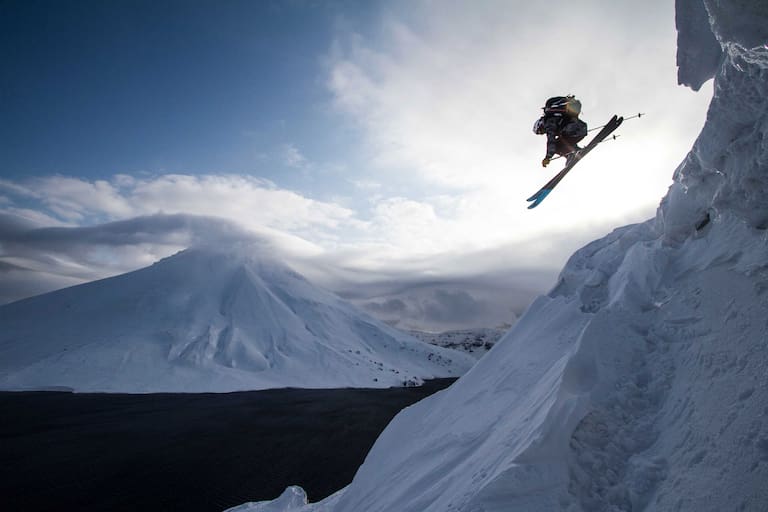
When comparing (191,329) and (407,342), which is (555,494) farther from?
(407,342)

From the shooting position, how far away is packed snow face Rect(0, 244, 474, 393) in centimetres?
5841

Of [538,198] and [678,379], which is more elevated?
[538,198]

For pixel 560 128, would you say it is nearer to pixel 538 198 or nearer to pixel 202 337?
pixel 538 198

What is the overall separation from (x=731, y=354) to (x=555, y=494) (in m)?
2.48

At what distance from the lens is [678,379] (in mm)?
4379

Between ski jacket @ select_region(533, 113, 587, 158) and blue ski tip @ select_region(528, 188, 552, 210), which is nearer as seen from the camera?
ski jacket @ select_region(533, 113, 587, 158)

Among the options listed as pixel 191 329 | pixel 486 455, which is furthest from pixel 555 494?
pixel 191 329

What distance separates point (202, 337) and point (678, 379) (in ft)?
271

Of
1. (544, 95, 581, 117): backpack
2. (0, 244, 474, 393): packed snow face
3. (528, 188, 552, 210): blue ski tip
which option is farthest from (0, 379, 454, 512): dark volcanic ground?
(544, 95, 581, 117): backpack

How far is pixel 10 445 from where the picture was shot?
1009 inches

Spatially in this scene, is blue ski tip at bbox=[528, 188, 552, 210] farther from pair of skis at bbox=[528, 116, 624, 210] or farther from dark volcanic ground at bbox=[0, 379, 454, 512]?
dark volcanic ground at bbox=[0, 379, 454, 512]

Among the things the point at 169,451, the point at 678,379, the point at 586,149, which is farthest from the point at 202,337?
the point at 678,379

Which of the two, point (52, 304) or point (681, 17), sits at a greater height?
point (52, 304)

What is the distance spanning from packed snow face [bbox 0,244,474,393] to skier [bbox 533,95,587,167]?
202 feet
